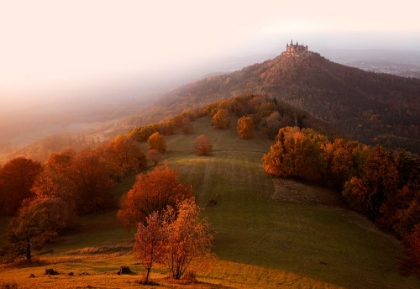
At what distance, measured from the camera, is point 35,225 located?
3675 centimetres

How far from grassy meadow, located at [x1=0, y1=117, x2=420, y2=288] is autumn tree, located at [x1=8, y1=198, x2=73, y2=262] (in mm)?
2563

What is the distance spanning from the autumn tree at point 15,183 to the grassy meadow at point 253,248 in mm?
14116

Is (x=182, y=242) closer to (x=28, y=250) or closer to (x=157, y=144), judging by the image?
(x=28, y=250)

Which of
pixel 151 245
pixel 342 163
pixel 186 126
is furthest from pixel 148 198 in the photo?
pixel 186 126

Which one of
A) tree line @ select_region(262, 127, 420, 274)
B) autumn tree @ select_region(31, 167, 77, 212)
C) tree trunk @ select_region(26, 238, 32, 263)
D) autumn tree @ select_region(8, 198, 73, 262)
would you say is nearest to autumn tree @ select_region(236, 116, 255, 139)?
tree line @ select_region(262, 127, 420, 274)

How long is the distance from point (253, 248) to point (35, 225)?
28.5m

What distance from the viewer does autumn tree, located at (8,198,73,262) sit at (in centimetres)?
3450

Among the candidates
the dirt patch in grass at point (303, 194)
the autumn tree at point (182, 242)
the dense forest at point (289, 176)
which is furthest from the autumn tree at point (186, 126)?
the autumn tree at point (182, 242)


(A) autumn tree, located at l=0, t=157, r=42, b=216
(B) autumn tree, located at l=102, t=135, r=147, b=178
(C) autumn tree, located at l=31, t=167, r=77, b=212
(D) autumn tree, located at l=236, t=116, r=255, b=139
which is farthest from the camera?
(D) autumn tree, located at l=236, t=116, r=255, b=139

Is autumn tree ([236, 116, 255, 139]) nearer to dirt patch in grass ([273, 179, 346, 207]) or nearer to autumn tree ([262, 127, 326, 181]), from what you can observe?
autumn tree ([262, 127, 326, 181])

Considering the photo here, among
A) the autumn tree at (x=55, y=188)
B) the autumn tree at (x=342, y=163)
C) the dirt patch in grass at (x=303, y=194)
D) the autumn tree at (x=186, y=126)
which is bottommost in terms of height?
the dirt patch in grass at (x=303, y=194)

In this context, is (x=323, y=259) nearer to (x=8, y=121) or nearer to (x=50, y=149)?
(x=50, y=149)

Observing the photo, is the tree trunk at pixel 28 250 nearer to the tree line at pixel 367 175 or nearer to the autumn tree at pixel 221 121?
the tree line at pixel 367 175

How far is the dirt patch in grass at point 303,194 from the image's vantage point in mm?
58094
